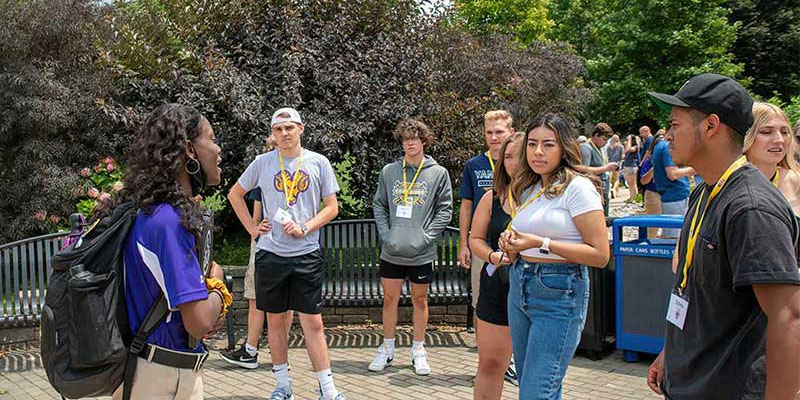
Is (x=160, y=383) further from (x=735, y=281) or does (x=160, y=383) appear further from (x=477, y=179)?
(x=477, y=179)

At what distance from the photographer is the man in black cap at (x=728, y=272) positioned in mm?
2188

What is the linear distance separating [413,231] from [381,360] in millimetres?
1169

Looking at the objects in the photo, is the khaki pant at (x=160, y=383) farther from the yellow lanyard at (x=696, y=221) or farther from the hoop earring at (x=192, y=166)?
the yellow lanyard at (x=696, y=221)

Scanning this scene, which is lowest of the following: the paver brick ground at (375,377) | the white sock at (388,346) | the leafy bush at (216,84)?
the paver brick ground at (375,377)

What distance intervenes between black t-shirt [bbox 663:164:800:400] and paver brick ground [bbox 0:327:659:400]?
3.40 meters

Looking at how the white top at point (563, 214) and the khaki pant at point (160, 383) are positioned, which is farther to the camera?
the white top at point (563, 214)

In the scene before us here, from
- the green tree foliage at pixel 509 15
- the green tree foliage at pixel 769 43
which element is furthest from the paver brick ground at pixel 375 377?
the green tree foliage at pixel 769 43

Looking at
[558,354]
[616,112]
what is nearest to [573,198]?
[558,354]

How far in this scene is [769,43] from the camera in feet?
115

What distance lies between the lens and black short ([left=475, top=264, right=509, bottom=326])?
164 inches

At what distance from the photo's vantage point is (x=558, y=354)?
11.6ft

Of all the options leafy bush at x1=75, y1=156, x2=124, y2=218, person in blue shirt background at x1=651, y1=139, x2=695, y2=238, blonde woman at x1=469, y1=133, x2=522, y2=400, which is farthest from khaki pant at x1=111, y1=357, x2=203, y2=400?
person in blue shirt background at x1=651, y1=139, x2=695, y2=238

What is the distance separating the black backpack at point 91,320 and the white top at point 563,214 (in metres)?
1.93

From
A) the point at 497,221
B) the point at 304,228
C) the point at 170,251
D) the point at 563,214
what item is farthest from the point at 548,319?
the point at 304,228
